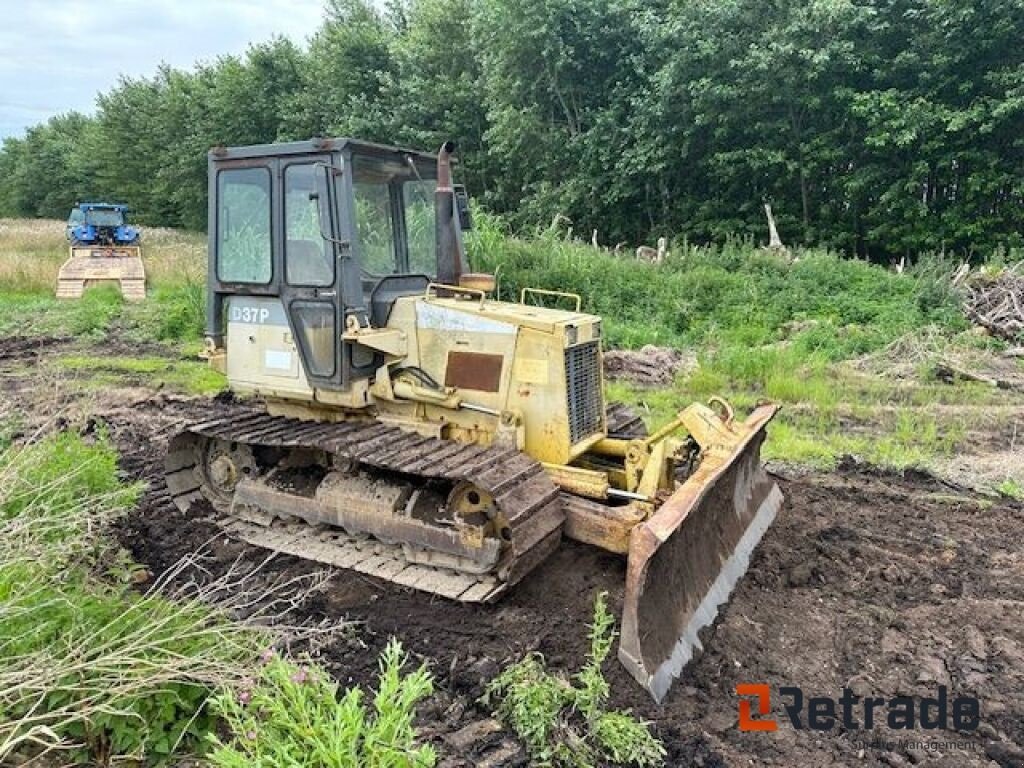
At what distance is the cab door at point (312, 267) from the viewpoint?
483cm

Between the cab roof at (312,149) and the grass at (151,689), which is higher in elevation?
the cab roof at (312,149)

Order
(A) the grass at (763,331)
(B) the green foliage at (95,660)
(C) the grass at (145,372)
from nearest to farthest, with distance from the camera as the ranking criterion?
(B) the green foliage at (95,660) < (A) the grass at (763,331) < (C) the grass at (145,372)

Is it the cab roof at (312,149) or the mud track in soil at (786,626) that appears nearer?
the mud track in soil at (786,626)

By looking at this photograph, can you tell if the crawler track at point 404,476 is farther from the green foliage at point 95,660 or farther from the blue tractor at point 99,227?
the blue tractor at point 99,227

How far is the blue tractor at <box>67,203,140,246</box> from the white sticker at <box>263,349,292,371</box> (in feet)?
67.9

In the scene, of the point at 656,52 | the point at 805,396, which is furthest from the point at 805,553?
the point at 656,52

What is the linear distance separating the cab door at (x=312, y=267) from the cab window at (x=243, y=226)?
0.17 meters

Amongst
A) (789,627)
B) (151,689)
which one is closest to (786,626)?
(789,627)

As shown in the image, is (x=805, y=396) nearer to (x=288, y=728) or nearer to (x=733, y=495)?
(x=733, y=495)

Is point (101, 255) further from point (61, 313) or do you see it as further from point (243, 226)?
point (243, 226)

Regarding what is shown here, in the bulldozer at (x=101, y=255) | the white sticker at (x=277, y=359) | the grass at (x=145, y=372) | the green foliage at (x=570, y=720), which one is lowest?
the green foliage at (x=570, y=720)

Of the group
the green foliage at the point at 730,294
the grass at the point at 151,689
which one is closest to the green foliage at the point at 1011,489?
the green foliage at the point at 730,294

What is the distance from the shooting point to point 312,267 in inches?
197

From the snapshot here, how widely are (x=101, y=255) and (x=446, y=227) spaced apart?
1921cm
